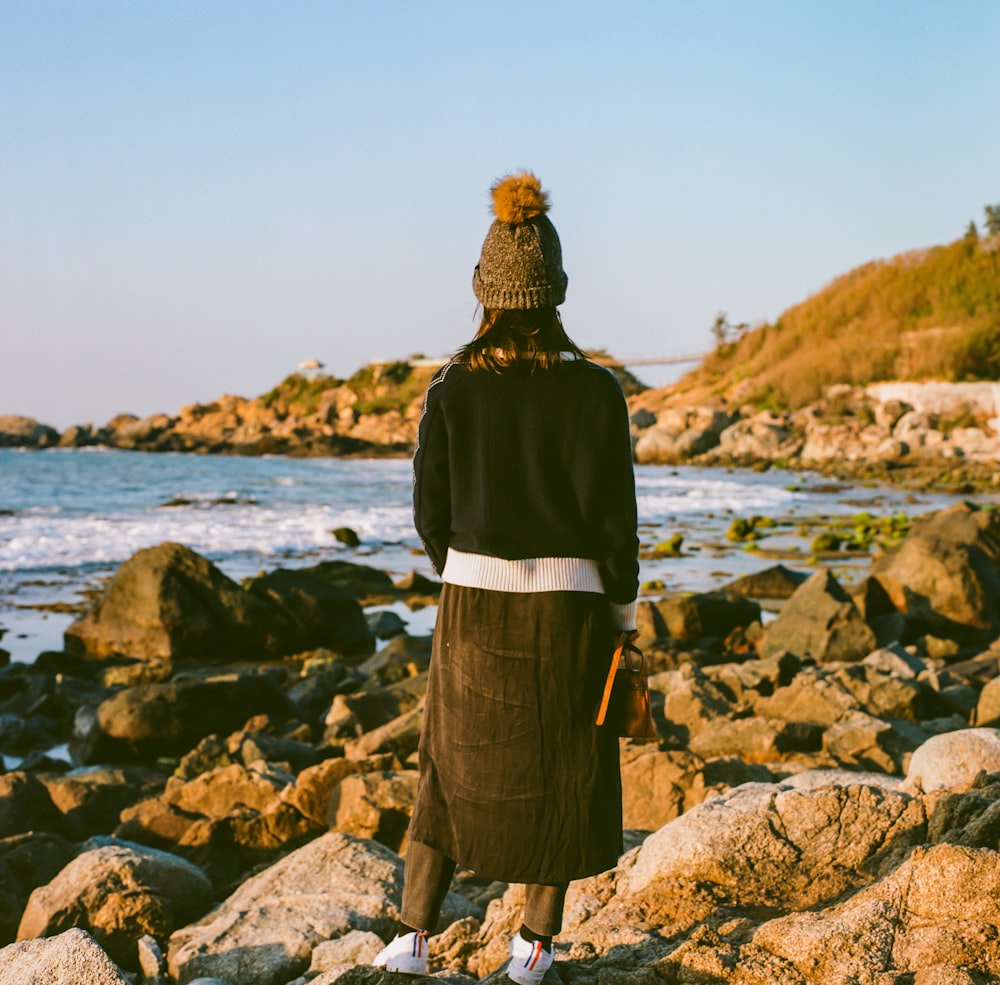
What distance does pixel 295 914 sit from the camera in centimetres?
428

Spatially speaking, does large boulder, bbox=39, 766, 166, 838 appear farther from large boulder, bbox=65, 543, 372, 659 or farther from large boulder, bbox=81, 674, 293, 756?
large boulder, bbox=65, 543, 372, 659

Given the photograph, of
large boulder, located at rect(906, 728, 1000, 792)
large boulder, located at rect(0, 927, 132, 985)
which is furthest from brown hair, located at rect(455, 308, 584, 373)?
large boulder, located at rect(906, 728, 1000, 792)

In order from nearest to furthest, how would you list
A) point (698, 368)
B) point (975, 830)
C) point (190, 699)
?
point (975, 830)
point (190, 699)
point (698, 368)

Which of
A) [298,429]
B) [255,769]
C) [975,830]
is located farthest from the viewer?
[298,429]

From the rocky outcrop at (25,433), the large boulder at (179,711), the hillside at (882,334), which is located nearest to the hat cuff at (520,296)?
the large boulder at (179,711)

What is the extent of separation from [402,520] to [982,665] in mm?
19810

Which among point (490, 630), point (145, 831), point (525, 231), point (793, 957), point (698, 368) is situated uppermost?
point (698, 368)

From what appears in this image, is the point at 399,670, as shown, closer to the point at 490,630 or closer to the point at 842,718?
the point at 842,718

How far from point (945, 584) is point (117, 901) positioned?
10.7 metres

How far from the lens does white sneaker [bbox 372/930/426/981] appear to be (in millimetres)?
3076

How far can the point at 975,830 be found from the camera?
3428mm

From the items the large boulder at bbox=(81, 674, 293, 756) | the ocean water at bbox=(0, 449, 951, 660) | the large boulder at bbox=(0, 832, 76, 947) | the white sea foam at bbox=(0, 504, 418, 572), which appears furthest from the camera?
the white sea foam at bbox=(0, 504, 418, 572)

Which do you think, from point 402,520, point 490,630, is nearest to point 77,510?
point 402,520

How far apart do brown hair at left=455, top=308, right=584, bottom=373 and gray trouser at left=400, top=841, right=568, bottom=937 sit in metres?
1.40
